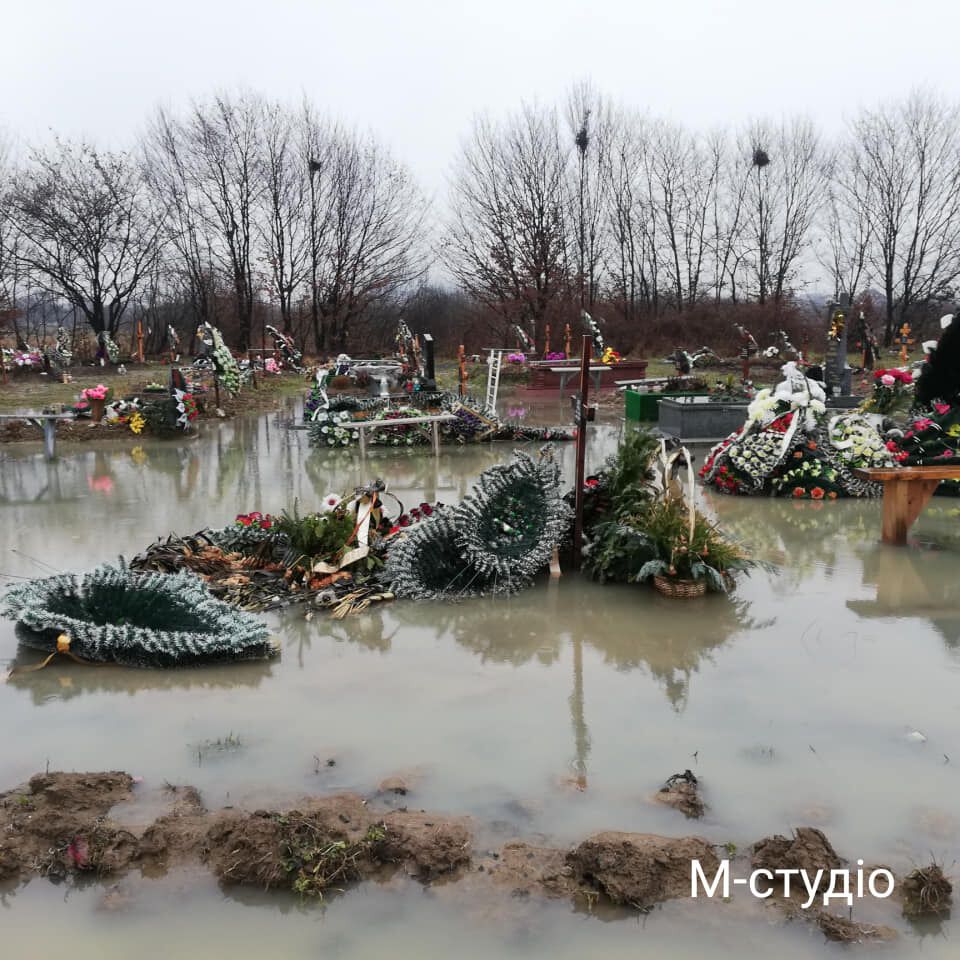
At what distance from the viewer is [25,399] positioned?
18.5 meters

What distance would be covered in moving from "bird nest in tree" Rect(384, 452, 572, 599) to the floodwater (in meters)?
0.21

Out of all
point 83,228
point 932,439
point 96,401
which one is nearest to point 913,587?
point 932,439

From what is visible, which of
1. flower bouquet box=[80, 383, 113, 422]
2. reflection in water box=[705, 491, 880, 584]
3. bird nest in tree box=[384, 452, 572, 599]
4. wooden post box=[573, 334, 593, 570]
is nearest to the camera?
bird nest in tree box=[384, 452, 572, 599]

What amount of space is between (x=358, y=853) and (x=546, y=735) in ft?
3.95

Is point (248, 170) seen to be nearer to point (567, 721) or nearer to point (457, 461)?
point (457, 461)

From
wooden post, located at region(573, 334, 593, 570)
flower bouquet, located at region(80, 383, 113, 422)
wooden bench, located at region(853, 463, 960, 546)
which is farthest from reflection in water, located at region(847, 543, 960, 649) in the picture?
flower bouquet, located at region(80, 383, 113, 422)

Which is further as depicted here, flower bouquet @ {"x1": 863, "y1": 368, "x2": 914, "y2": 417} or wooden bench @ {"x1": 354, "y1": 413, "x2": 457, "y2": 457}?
flower bouquet @ {"x1": 863, "y1": 368, "x2": 914, "y2": 417}

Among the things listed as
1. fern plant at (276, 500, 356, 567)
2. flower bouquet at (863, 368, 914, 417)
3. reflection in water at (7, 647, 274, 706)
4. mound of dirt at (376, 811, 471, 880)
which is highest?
flower bouquet at (863, 368, 914, 417)

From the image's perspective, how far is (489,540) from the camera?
638cm

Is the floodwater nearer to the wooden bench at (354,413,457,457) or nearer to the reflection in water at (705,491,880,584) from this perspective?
the reflection in water at (705,491,880,584)

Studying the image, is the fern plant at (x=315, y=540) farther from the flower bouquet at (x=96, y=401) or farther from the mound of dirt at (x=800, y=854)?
the flower bouquet at (x=96, y=401)

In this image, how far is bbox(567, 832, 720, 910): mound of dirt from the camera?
297 cm

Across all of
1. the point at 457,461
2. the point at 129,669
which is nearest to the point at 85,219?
the point at 457,461

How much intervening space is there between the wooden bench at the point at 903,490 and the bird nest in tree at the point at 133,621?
5.16 metres
